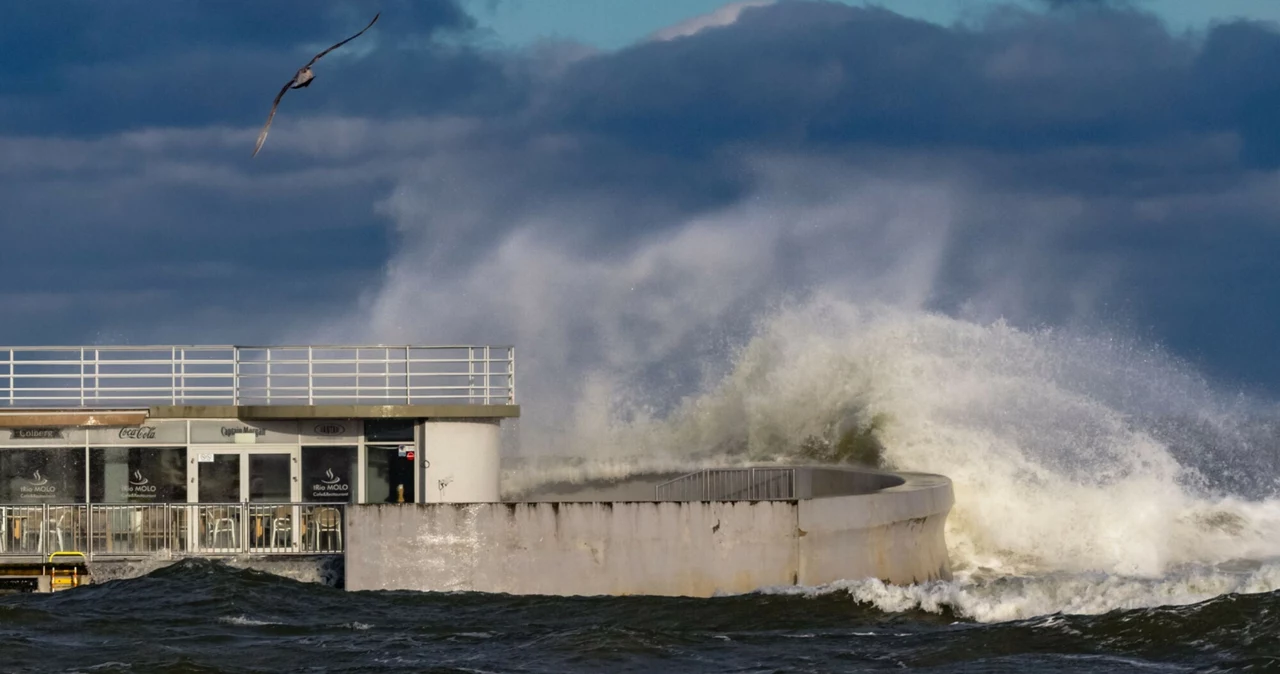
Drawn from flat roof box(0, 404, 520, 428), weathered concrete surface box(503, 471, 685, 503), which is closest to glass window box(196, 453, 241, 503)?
flat roof box(0, 404, 520, 428)

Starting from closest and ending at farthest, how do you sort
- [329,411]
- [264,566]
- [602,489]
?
[264,566] → [329,411] → [602,489]

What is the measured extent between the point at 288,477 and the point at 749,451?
13224 millimetres

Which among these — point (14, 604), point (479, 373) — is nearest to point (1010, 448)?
point (479, 373)

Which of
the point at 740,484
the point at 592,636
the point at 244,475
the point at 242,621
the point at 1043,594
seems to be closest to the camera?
the point at 592,636

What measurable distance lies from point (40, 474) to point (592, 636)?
1181cm

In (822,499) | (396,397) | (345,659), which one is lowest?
(345,659)

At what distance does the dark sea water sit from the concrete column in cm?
497

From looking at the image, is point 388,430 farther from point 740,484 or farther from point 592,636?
point 592,636

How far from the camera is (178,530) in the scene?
74.2ft

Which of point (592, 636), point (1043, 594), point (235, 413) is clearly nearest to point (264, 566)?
point (235, 413)

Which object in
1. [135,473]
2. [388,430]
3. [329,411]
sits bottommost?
[135,473]

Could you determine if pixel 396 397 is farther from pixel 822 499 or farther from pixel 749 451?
pixel 749 451

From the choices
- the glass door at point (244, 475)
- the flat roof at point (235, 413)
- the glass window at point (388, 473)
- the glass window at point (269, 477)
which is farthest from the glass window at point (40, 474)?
the glass window at point (388, 473)

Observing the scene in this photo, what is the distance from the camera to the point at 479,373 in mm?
25047
